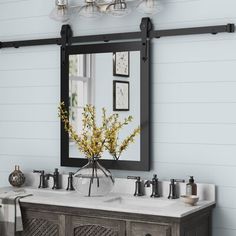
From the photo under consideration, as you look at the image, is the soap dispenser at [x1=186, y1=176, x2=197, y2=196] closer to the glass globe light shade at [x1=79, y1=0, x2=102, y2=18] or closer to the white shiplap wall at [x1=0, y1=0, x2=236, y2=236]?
the white shiplap wall at [x1=0, y1=0, x2=236, y2=236]

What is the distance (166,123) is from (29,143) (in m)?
1.15

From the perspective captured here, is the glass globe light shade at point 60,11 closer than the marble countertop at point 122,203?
No

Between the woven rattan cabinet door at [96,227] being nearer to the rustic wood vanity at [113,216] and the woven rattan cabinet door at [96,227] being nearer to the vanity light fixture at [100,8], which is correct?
the rustic wood vanity at [113,216]

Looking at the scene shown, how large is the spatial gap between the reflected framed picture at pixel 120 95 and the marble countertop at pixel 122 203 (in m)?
0.59

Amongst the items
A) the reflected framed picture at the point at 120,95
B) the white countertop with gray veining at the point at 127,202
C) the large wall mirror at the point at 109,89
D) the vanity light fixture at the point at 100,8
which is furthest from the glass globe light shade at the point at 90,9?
the white countertop with gray veining at the point at 127,202

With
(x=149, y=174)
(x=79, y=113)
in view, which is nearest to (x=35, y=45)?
(x=79, y=113)

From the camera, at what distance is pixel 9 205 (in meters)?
3.61

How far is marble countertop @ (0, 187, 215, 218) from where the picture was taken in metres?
3.19

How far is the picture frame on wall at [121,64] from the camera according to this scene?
3.82m

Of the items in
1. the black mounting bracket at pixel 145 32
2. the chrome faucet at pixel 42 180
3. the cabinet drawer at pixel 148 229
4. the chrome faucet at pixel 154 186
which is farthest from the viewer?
the chrome faucet at pixel 42 180

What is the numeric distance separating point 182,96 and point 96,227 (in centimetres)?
102

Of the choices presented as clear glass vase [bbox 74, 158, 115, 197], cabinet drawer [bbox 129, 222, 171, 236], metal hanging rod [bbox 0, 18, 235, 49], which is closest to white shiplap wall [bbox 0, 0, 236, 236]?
metal hanging rod [bbox 0, 18, 235, 49]

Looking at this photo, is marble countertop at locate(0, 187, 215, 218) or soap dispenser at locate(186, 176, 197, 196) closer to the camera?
marble countertop at locate(0, 187, 215, 218)

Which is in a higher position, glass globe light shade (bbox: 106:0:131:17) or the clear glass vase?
glass globe light shade (bbox: 106:0:131:17)
